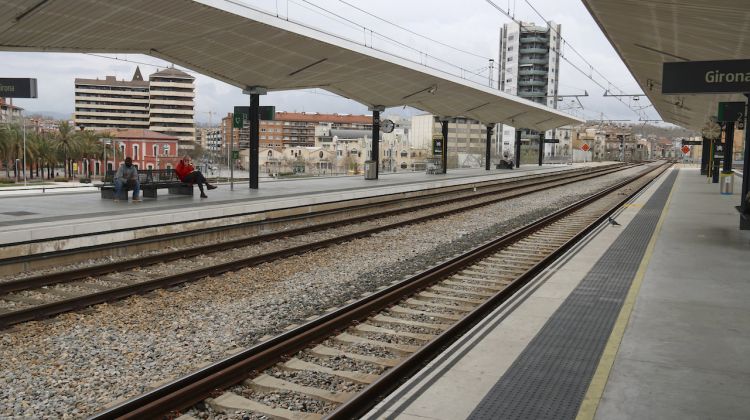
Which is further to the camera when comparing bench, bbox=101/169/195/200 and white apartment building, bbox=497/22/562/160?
white apartment building, bbox=497/22/562/160

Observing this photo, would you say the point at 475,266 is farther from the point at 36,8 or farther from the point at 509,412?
the point at 36,8

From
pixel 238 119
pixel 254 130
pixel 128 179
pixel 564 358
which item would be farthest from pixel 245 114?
pixel 564 358

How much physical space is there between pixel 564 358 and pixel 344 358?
2.15 m

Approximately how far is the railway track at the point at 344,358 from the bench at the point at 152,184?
11.6m

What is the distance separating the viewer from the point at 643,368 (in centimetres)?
545

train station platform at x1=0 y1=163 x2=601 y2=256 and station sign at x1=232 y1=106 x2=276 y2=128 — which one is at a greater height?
station sign at x1=232 y1=106 x2=276 y2=128

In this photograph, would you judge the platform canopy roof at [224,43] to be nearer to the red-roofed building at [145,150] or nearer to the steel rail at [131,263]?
the steel rail at [131,263]

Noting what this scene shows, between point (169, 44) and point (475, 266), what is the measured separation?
41.8 ft

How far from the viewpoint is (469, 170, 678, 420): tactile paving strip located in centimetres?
469

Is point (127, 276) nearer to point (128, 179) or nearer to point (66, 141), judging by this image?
point (128, 179)

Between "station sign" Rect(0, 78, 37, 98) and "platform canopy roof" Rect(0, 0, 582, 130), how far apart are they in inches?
45.7

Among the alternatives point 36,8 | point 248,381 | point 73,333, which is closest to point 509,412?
point 248,381

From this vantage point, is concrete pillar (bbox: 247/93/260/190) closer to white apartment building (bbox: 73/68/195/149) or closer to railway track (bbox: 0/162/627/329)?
railway track (bbox: 0/162/627/329)

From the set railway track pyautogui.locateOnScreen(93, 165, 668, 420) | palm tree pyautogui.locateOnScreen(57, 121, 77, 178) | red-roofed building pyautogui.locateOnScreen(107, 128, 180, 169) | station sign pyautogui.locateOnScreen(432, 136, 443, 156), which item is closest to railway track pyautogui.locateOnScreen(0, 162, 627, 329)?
railway track pyautogui.locateOnScreen(93, 165, 668, 420)
